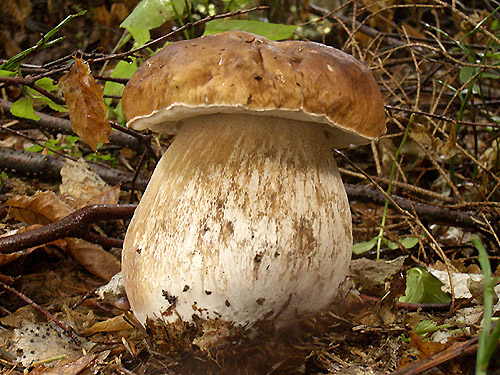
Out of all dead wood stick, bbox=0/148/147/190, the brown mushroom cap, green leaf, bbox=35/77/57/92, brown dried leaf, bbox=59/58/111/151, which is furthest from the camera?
dead wood stick, bbox=0/148/147/190

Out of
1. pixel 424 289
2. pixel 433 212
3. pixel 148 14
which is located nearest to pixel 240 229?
pixel 424 289

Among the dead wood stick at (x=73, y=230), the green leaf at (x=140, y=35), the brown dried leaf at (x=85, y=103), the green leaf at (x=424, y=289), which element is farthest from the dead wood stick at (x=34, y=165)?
the green leaf at (x=424, y=289)

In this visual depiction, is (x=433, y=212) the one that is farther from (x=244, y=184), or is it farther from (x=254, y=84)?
(x=254, y=84)

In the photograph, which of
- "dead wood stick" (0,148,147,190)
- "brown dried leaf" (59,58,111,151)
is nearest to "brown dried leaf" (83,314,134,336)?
"brown dried leaf" (59,58,111,151)

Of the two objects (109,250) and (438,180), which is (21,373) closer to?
(109,250)

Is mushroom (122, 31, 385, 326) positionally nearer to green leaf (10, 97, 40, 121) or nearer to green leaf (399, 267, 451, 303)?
green leaf (399, 267, 451, 303)

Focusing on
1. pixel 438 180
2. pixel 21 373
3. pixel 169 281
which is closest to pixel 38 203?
pixel 21 373
